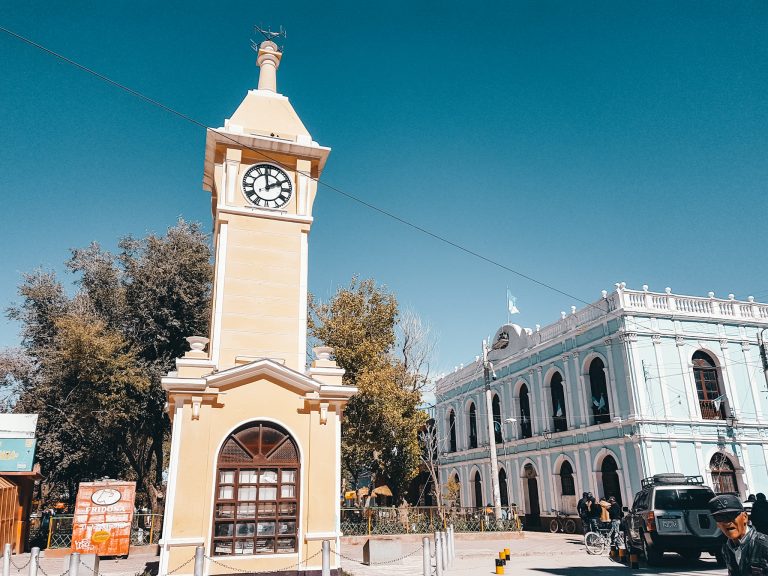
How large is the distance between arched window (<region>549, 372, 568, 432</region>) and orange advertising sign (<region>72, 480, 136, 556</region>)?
823 inches

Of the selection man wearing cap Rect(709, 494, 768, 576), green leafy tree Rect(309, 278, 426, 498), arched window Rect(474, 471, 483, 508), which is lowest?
man wearing cap Rect(709, 494, 768, 576)

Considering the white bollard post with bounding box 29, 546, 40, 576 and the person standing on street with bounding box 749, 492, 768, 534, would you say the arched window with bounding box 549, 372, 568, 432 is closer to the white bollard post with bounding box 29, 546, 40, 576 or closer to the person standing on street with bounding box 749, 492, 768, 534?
the white bollard post with bounding box 29, 546, 40, 576

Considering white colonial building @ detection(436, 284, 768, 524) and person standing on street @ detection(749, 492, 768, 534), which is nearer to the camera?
person standing on street @ detection(749, 492, 768, 534)

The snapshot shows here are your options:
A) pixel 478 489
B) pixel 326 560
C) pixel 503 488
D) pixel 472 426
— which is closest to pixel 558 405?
pixel 503 488

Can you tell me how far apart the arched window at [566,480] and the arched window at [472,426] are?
31.8ft

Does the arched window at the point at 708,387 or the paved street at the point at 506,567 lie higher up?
the arched window at the point at 708,387

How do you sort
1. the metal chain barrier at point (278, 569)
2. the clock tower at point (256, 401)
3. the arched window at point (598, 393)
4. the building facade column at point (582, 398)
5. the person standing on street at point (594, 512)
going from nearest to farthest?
the metal chain barrier at point (278, 569) → the clock tower at point (256, 401) → the person standing on street at point (594, 512) → the arched window at point (598, 393) → the building facade column at point (582, 398)

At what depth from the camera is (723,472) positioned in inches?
1025

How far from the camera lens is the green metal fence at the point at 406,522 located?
73.8 ft

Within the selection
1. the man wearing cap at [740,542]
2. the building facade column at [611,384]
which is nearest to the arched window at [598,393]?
the building facade column at [611,384]

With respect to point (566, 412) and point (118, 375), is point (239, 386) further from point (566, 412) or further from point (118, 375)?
point (566, 412)

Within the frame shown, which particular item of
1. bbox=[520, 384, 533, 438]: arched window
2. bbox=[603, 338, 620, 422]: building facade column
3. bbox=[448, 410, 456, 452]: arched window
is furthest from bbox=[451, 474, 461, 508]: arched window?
bbox=[603, 338, 620, 422]: building facade column

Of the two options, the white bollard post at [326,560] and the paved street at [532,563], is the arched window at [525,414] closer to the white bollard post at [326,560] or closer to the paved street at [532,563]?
the paved street at [532,563]

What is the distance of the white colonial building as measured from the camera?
2575 centimetres
